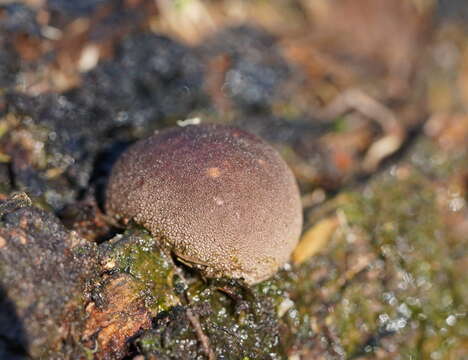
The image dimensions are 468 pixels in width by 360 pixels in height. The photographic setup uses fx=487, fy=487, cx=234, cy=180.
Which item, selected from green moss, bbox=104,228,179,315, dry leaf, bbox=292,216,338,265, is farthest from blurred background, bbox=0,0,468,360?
green moss, bbox=104,228,179,315

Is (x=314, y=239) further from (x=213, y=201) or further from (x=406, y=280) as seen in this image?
(x=213, y=201)

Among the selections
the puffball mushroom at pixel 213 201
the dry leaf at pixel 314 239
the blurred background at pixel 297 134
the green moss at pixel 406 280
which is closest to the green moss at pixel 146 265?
the puffball mushroom at pixel 213 201

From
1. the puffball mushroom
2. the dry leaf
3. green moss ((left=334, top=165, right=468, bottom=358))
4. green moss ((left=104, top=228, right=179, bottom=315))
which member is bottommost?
green moss ((left=334, top=165, right=468, bottom=358))

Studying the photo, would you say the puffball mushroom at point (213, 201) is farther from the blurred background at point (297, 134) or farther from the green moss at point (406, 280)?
the green moss at point (406, 280)

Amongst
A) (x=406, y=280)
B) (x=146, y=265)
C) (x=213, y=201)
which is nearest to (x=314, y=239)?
(x=406, y=280)

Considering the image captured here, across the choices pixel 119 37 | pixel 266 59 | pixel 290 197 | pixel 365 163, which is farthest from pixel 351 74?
pixel 290 197

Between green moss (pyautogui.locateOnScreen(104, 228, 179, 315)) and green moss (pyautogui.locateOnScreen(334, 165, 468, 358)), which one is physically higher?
green moss (pyautogui.locateOnScreen(104, 228, 179, 315))

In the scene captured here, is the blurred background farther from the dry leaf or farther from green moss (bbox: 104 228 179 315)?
green moss (bbox: 104 228 179 315)

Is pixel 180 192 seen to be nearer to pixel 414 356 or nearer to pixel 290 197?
pixel 290 197
